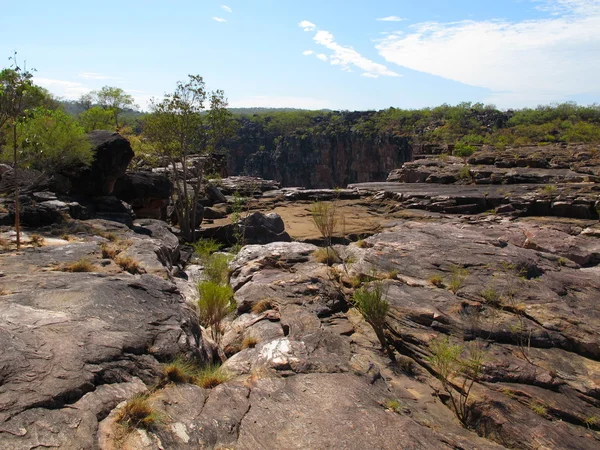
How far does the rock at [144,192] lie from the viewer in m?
15.9

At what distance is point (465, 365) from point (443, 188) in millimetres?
18427

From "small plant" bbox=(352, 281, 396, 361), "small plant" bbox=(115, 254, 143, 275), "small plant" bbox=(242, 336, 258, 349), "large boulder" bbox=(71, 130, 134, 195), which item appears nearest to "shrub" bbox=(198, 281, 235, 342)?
"small plant" bbox=(242, 336, 258, 349)

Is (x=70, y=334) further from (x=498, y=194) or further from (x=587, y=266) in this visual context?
(x=498, y=194)

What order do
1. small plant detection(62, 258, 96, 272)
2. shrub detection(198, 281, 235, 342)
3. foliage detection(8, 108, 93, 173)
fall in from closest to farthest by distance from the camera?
shrub detection(198, 281, 235, 342), small plant detection(62, 258, 96, 272), foliage detection(8, 108, 93, 173)

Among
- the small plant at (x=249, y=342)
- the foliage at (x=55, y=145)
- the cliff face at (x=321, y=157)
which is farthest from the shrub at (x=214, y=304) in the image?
the cliff face at (x=321, y=157)

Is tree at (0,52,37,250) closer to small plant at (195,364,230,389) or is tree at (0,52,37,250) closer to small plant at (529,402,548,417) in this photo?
small plant at (195,364,230,389)

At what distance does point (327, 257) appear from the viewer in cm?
890

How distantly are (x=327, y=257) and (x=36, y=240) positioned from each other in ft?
19.2

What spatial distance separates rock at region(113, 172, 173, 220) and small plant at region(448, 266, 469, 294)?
40.4 ft

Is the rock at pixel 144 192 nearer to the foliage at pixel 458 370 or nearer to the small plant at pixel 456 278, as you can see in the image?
the small plant at pixel 456 278

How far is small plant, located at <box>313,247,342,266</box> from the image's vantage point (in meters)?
8.84

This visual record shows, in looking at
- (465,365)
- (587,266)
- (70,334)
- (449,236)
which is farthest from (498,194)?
(70,334)

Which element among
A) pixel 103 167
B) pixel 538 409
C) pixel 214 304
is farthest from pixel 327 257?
pixel 103 167

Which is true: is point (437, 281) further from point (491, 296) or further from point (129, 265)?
point (129, 265)
